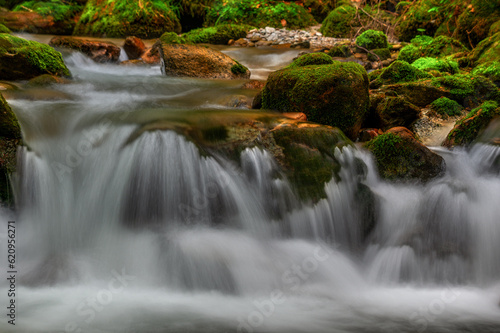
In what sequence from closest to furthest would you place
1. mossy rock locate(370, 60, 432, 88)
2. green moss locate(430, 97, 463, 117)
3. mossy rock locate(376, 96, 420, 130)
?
mossy rock locate(376, 96, 420, 130)
green moss locate(430, 97, 463, 117)
mossy rock locate(370, 60, 432, 88)

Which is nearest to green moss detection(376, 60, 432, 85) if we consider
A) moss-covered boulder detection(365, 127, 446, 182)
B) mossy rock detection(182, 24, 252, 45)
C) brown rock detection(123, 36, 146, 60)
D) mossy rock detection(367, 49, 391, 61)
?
moss-covered boulder detection(365, 127, 446, 182)

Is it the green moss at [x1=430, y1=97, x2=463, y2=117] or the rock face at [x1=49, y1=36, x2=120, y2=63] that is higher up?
the rock face at [x1=49, y1=36, x2=120, y2=63]

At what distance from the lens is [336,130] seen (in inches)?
180

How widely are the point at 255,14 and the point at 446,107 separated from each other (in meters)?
13.0

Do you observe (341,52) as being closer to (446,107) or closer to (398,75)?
(398,75)

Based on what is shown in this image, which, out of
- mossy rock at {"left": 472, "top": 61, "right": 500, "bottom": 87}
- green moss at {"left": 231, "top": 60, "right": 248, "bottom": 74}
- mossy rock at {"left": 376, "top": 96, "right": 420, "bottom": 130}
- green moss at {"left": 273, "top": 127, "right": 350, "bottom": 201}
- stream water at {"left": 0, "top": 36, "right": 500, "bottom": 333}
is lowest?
stream water at {"left": 0, "top": 36, "right": 500, "bottom": 333}

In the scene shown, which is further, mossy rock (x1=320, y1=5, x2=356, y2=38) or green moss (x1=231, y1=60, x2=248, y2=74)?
mossy rock (x1=320, y1=5, x2=356, y2=38)

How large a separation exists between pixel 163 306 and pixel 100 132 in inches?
85.2

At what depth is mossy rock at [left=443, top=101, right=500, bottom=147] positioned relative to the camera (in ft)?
16.1

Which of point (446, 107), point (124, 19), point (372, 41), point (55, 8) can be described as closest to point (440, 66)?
point (446, 107)

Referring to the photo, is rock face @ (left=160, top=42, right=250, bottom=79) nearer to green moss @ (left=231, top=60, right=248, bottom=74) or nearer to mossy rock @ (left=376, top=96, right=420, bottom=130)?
green moss @ (left=231, top=60, right=248, bottom=74)

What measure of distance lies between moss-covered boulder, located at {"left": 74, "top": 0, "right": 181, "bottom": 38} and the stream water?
35.0 feet

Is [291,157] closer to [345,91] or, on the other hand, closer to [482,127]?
[345,91]

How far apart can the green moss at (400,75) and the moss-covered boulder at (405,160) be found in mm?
2738
